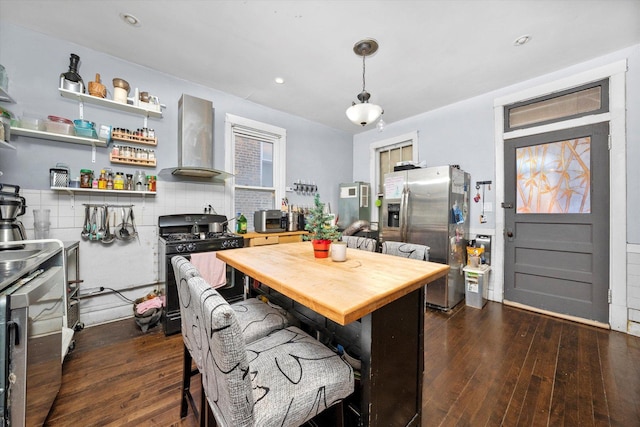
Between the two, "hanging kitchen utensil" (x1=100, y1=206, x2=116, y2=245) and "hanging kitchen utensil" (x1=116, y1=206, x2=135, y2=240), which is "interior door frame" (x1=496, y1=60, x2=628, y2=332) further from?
"hanging kitchen utensil" (x1=100, y1=206, x2=116, y2=245)

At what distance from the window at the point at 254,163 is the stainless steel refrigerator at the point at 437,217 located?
181 centimetres

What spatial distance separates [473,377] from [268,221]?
264cm

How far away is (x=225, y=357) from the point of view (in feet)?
2.18

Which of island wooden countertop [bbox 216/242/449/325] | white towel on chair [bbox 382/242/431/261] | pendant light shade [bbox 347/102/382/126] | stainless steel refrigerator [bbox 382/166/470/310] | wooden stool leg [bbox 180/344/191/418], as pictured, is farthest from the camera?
stainless steel refrigerator [bbox 382/166/470/310]

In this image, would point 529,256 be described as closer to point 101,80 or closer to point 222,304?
point 222,304

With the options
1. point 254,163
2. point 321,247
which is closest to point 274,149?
point 254,163

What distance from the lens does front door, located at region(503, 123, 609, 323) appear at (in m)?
2.48

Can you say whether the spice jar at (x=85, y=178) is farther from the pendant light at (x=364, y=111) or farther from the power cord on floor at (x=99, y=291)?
the pendant light at (x=364, y=111)

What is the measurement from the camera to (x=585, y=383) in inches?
63.5

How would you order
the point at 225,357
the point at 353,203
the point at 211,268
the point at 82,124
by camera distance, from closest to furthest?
1. the point at 225,357
2. the point at 82,124
3. the point at 211,268
4. the point at 353,203

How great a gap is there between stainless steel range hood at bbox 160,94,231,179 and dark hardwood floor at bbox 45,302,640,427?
176 centimetres

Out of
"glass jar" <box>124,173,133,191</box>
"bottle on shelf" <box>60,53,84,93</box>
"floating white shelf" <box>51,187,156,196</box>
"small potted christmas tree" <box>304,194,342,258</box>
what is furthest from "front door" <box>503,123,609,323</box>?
"bottle on shelf" <box>60,53,84,93</box>

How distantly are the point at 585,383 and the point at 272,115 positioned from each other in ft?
14.3

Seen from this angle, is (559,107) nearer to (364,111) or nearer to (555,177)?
(555,177)
